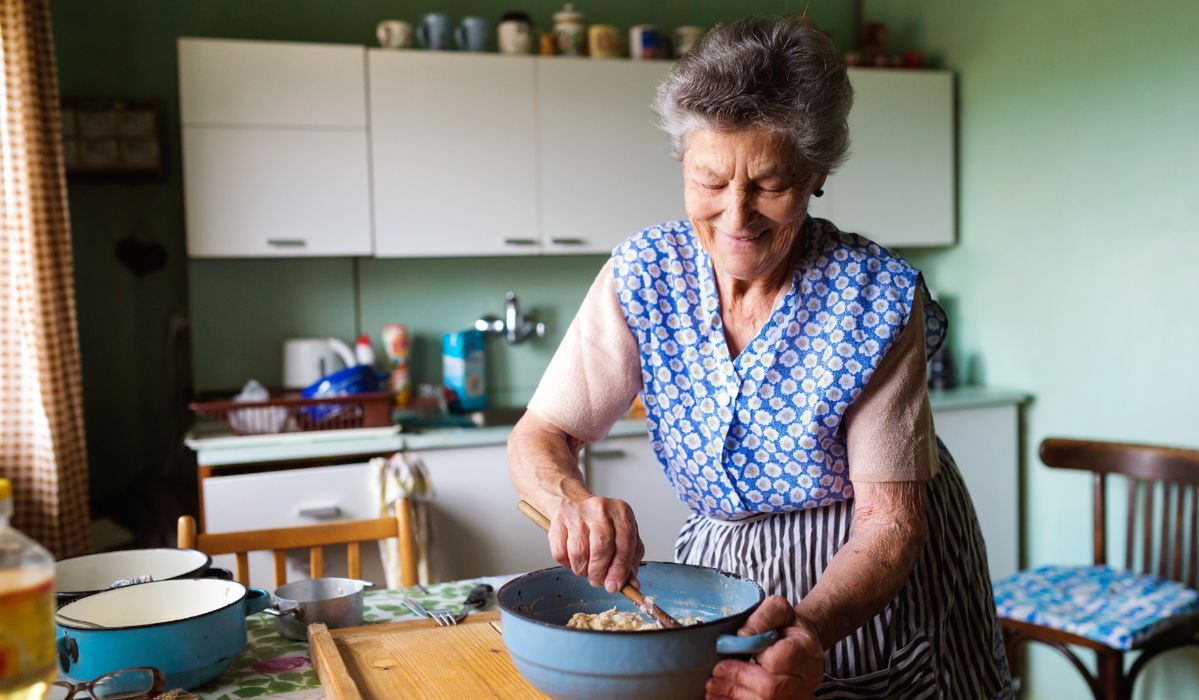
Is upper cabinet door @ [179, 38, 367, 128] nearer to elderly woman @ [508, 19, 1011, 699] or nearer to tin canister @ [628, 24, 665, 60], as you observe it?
tin canister @ [628, 24, 665, 60]

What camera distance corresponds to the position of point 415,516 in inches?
107

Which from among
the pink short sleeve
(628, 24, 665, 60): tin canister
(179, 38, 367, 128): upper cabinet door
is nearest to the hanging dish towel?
(179, 38, 367, 128): upper cabinet door

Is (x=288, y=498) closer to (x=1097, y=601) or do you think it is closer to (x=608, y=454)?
(x=608, y=454)

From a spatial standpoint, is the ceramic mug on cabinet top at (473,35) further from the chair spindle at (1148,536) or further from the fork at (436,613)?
the chair spindle at (1148,536)

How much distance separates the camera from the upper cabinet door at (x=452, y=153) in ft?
9.73

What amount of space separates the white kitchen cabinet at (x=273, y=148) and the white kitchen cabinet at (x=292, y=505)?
2.16ft

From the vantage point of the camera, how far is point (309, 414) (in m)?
2.79

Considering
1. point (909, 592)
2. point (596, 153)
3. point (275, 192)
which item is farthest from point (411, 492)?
point (909, 592)

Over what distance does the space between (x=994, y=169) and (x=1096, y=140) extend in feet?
1.51

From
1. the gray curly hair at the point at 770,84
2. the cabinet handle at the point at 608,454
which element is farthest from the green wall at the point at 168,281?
the gray curly hair at the point at 770,84

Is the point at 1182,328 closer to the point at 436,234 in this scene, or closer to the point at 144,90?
the point at 436,234

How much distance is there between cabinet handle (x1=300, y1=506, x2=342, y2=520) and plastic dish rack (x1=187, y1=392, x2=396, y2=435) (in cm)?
24

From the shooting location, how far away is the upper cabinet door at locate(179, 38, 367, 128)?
2.79 m

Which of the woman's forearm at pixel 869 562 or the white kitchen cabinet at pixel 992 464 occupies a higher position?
the woman's forearm at pixel 869 562
